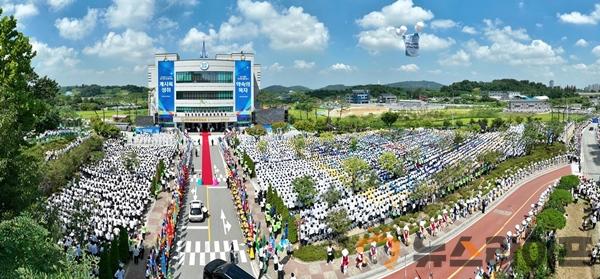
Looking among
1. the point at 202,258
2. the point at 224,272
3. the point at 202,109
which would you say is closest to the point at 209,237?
the point at 202,258

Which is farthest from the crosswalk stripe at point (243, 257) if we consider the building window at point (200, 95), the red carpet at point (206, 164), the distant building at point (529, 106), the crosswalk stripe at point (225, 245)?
the distant building at point (529, 106)

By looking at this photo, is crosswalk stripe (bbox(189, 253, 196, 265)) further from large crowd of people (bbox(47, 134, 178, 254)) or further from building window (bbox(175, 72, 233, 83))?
building window (bbox(175, 72, 233, 83))

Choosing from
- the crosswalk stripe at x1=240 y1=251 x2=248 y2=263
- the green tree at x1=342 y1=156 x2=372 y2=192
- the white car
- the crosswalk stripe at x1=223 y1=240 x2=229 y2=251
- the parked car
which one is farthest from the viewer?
the green tree at x1=342 y1=156 x2=372 y2=192

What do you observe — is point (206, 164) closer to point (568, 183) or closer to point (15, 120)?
point (568, 183)

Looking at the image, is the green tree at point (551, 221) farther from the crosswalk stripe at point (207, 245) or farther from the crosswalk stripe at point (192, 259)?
the crosswalk stripe at point (192, 259)

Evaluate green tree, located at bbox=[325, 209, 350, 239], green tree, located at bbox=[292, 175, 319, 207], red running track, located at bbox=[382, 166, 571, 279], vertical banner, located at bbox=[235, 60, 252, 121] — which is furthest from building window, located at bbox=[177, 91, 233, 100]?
green tree, located at bbox=[325, 209, 350, 239]

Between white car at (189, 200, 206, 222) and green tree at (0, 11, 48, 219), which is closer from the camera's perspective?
green tree at (0, 11, 48, 219)

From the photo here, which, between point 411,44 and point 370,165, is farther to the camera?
point 370,165
